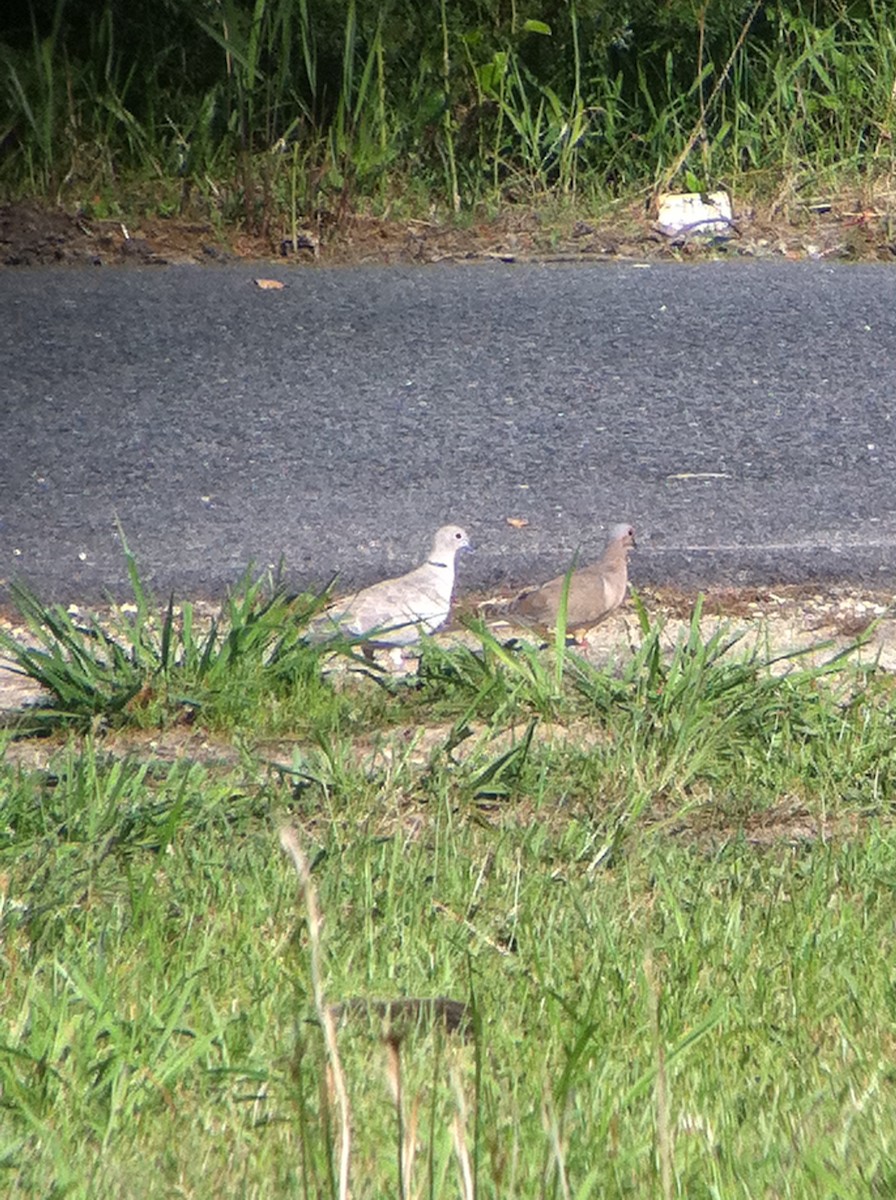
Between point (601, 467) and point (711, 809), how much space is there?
195 cm

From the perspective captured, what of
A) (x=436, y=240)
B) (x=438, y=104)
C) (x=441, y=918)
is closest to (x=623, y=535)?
(x=441, y=918)

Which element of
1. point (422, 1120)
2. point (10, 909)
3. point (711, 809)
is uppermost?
point (422, 1120)

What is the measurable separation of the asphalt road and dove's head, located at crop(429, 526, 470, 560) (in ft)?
0.62

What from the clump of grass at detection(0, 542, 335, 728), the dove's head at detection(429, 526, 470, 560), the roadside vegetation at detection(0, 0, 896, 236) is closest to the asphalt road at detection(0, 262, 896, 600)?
the dove's head at detection(429, 526, 470, 560)

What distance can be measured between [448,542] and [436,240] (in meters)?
3.30

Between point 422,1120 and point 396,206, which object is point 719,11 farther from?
point 422,1120

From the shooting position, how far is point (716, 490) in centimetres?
490

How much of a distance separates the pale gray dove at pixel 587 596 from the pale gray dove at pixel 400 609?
0.69 feet

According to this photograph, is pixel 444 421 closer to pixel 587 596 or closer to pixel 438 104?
pixel 587 596

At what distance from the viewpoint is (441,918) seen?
280 cm

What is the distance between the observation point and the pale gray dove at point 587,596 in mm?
4004

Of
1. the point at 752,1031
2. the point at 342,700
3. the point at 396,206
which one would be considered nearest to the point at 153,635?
the point at 342,700

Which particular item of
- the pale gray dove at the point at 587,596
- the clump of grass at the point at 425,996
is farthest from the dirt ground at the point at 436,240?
the clump of grass at the point at 425,996

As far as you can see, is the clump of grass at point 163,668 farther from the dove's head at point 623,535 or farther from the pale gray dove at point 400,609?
the dove's head at point 623,535
